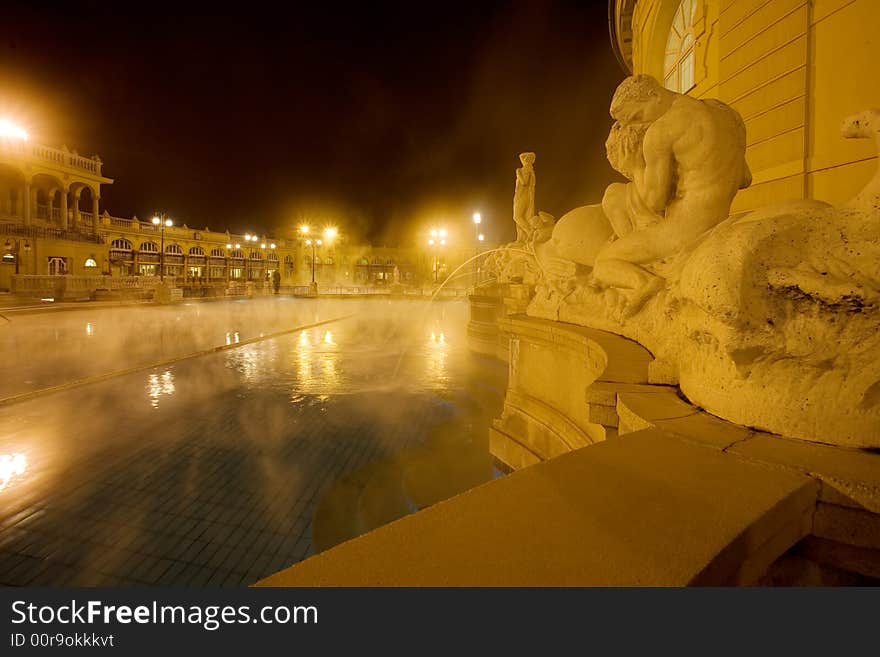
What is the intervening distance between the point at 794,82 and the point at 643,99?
5385mm

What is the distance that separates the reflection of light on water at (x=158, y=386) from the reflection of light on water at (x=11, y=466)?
6.42 feet

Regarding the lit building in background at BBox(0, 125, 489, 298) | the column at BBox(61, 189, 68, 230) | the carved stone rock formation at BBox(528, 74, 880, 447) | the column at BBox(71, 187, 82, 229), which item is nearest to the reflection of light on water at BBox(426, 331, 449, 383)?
the carved stone rock formation at BBox(528, 74, 880, 447)

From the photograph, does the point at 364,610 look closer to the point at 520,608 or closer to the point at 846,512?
the point at 520,608

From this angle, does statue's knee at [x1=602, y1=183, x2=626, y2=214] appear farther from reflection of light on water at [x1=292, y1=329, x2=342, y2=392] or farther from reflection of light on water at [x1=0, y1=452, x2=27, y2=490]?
reflection of light on water at [x1=0, y1=452, x2=27, y2=490]

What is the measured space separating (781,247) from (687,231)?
1710 millimetres

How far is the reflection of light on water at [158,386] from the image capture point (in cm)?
726

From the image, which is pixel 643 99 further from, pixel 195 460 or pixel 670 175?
pixel 195 460

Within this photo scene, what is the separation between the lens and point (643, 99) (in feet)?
12.3

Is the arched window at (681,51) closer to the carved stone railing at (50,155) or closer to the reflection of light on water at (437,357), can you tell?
the reflection of light on water at (437,357)

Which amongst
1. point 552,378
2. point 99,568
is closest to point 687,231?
point 552,378

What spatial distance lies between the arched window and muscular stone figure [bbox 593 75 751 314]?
28.1 ft

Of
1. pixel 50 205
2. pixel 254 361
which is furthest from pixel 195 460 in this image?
pixel 50 205

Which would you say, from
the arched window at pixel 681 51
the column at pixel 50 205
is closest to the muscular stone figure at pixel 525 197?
the arched window at pixel 681 51

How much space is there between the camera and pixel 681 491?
158 cm
